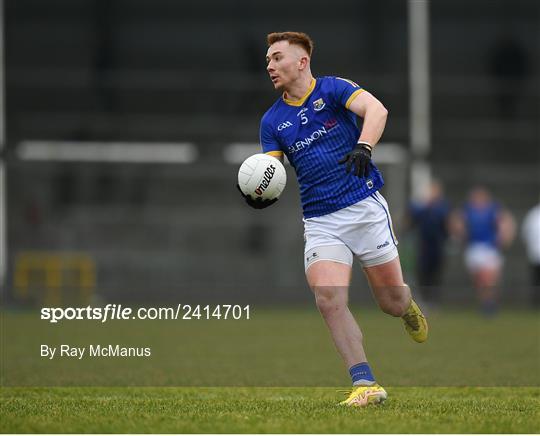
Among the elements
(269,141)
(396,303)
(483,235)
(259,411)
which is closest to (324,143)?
(269,141)

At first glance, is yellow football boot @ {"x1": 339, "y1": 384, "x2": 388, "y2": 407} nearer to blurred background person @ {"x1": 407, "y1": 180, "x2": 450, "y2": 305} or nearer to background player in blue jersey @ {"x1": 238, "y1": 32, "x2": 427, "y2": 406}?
background player in blue jersey @ {"x1": 238, "y1": 32, "x2": 427, "y2": 406}

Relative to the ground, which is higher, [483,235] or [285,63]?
[285,63]

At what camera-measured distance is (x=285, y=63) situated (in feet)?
23.2

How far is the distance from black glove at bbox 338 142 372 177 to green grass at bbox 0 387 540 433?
1306mm

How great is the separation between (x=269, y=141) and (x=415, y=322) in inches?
60.1

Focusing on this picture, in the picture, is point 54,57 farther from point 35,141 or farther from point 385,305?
point 385,305

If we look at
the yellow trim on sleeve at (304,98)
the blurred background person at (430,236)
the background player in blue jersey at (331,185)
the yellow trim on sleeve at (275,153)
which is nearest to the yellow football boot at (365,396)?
the background player in blue jersey at (331,185)

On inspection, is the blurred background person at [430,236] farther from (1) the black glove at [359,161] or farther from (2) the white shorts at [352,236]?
(1) the black glove at [359,161]

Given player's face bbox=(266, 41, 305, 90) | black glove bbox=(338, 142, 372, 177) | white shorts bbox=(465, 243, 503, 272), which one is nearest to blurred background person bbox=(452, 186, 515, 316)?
white shorts bbox=(465, 243, 503, 272)

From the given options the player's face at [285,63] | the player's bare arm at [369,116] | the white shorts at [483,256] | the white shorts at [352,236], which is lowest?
the white shorts at [483,256]

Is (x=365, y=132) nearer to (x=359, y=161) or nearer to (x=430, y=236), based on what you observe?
(x=359, y=161)

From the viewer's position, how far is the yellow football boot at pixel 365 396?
652 centimetres

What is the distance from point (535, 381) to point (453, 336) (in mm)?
5030

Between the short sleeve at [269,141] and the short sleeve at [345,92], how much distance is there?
0.49m
